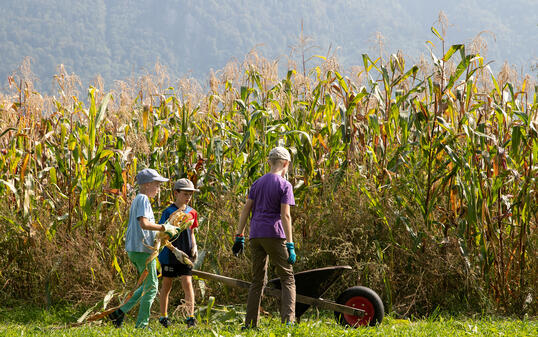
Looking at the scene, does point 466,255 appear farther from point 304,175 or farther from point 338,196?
point 304,175

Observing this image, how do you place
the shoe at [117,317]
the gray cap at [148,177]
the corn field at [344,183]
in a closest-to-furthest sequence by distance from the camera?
the gray cap at [148,177]
the shoe at [117,317]
the corn field at [344,183]

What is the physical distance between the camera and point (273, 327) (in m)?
5.83

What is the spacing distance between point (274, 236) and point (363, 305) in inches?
47.5

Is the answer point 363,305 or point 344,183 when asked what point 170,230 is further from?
point 344,183

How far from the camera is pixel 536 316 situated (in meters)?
6.59

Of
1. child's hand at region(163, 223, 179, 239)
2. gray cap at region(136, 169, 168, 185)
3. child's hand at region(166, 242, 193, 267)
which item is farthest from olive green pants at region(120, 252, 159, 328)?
gray cap at region(136, 169, 168, 185)

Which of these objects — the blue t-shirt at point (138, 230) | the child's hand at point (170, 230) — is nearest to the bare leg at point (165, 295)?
the blue t-shirt at point (138, 230)

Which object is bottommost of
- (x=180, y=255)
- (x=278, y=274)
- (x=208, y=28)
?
(x=278, y=274)

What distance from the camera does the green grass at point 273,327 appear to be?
5.57 metres

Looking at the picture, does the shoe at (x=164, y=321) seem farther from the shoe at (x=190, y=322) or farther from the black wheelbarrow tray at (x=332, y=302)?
the black wheelbarrow tray at (x=332, y=302)

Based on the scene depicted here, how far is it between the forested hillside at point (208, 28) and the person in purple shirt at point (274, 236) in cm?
12507

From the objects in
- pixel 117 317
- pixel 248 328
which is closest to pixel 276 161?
pixel 248 328

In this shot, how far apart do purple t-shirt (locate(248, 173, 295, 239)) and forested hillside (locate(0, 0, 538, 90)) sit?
125 meters

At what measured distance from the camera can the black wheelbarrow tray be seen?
6086 mm
